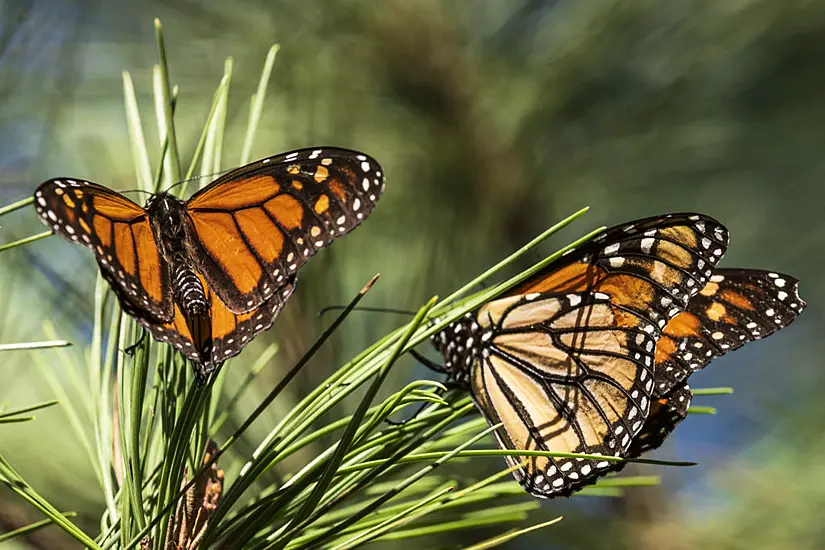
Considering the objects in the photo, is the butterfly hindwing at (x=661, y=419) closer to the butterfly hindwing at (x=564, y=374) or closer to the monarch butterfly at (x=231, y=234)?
the butterfly hindwing at (x=564, y=374)

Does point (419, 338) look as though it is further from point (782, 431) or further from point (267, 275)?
point (782, 431)

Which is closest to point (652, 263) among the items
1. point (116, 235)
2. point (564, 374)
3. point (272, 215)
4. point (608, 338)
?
point (608, 338)

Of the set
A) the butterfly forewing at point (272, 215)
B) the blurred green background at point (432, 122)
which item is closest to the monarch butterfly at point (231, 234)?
the butterfly forewing at point (272, 215)

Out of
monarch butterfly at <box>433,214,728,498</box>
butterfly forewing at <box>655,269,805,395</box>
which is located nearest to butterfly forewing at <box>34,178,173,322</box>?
monarch butterfly at <box>433,214,728,498</box>

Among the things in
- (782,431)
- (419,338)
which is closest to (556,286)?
(419,338)

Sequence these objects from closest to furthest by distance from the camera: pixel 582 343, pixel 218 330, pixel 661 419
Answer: pixel 218 330
pixel 661 419
pixel 582 343

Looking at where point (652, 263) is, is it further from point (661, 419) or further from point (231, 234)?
point (231, 234)
